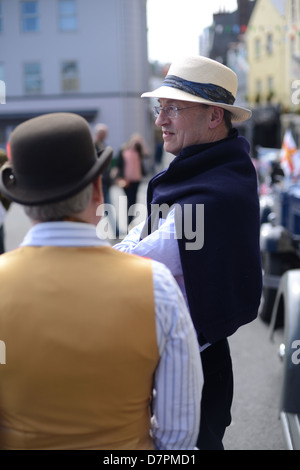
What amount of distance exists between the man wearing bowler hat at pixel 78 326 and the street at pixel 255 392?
88.6 inches

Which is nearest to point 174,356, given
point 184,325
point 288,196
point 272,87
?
point 184,325

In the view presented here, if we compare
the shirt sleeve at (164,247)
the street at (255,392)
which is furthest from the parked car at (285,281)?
the shirt sleeve at (164,247)

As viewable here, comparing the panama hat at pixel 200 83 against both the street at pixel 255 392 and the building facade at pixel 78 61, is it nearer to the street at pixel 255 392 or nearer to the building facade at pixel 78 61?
the street at pixel 255 392

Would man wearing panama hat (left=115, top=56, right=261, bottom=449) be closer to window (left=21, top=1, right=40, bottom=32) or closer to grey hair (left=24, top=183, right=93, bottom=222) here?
grey hair (left=24, top=183, right=93, bottom=222)

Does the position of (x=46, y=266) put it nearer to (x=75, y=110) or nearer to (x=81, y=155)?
(x=81, y=155)

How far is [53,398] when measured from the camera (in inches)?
52.4

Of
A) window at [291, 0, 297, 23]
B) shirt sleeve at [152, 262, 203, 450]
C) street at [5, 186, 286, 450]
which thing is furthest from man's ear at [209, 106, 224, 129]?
window at [291, 0, 297, 23]

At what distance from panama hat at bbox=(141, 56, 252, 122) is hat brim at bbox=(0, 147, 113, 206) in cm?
68

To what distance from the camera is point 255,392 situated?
13.8ft

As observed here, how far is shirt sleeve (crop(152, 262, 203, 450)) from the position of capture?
138cm

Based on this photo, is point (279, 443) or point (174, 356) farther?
point (279, 443)

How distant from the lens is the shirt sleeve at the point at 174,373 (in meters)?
1.38
